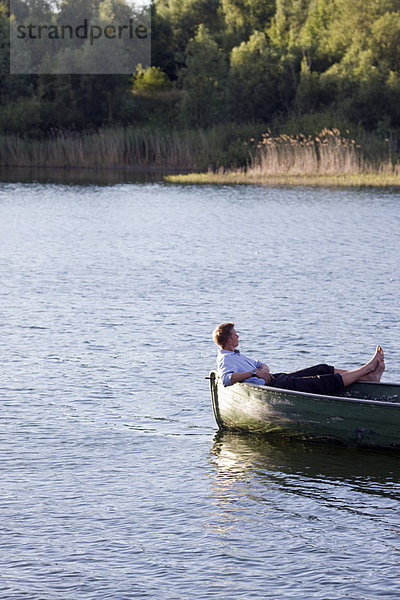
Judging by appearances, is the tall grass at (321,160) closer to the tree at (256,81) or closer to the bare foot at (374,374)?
the tree at (256,81)

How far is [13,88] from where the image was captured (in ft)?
209

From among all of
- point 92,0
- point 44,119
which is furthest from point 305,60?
point 92,0

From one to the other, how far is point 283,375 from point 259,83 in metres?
49.8

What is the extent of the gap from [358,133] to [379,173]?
6.39 m

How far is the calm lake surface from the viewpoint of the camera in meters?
7.04

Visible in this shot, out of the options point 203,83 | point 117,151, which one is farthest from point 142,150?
point 203,83

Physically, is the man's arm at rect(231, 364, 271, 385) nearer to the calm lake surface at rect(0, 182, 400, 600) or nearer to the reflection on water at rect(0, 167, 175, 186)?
the calm lake surface at rect(0, 182, 400, 600)

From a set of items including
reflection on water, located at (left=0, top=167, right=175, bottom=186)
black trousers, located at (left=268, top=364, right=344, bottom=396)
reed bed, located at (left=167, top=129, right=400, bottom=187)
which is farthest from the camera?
reflection on water, located at (left=0, top=167, right=175, bottom=186)

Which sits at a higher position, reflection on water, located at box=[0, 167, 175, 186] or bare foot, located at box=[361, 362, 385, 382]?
reflection on water, located at box=[0, 167, 175, 186]

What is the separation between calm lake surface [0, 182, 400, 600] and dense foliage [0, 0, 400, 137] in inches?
1172

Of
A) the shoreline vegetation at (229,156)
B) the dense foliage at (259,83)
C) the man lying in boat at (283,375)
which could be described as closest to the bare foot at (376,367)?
the man lying in boat at (283,375)

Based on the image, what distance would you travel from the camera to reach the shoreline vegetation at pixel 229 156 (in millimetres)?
41625

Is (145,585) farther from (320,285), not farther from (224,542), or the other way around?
(320,285)

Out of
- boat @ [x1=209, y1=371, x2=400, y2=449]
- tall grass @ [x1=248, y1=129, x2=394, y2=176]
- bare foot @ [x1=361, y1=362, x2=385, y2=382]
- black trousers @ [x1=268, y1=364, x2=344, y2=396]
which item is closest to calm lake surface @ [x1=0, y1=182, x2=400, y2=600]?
boat @ [x1=209, y1=371, x2=400, y2=449]
